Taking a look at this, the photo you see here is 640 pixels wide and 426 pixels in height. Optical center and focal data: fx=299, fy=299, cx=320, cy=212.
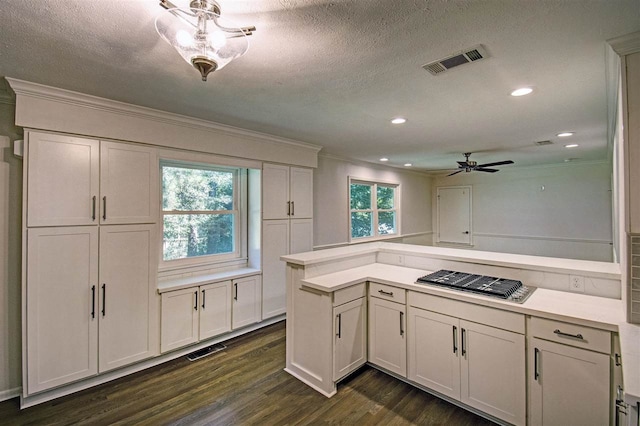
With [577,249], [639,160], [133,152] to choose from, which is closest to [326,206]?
[133,152]

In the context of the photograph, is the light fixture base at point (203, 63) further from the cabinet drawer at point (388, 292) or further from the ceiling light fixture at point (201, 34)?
the cabinet drawer at point (388, 292)

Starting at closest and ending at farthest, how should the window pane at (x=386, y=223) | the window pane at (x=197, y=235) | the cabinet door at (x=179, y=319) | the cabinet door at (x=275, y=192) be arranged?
1. the cabinet door at (x=179, y=319)
2. the window pane at (x=197, y=235)
3. the cabinet door at (x=275, y=192)
4. the window pane at (x=386, y=223)

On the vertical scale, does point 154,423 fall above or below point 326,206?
below

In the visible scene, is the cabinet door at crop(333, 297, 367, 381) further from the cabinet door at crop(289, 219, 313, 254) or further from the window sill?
the cabinet door at crop(289, 219, 313, 254)

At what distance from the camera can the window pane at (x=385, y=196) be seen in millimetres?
6547

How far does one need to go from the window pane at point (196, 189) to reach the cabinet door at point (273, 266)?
65 centimetres

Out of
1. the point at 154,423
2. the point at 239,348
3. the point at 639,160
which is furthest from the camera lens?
the point at 239,348

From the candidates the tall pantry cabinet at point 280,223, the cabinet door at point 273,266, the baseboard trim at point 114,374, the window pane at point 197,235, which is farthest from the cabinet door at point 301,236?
the baseboard trim at point 114,374

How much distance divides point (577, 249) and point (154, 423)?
7597mm

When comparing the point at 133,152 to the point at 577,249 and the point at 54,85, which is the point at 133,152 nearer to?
the point at 54,85

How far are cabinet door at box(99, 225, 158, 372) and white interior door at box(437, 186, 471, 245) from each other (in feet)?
23.1

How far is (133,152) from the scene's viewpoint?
9.36ft

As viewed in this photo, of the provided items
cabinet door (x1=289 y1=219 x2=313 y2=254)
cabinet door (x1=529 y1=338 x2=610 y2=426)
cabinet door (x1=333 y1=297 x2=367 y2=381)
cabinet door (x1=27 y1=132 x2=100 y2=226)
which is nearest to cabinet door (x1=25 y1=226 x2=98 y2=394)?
cabinet door (x1=27 y1=132 x2=100 y2=226)

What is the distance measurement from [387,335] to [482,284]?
0.92 metres
